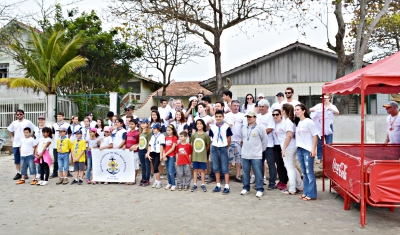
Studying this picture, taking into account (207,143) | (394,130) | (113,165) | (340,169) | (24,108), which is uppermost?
(24,108)

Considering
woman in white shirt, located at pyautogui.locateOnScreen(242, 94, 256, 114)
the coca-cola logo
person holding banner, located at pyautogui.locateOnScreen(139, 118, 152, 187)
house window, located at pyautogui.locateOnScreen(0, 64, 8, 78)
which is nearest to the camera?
the coca-cola logo

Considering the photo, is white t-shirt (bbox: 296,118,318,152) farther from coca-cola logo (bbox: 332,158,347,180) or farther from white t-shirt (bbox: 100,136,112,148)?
white t-shirt (bbox: 100,136,112,148)

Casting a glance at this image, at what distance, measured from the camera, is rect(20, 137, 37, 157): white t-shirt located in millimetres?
9266

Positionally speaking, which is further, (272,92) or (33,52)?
(272,92)

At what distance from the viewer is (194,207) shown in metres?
6.73

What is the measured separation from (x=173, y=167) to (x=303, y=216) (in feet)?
11.0

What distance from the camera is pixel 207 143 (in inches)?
319

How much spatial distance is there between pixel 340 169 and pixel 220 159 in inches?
102

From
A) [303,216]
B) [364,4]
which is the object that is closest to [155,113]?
[303,216]

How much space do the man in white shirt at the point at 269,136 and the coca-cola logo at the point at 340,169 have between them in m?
1.41

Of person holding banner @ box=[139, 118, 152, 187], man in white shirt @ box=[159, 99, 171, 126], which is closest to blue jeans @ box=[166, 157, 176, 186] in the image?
person holding banner @ box=[139, 118, 152, 187]

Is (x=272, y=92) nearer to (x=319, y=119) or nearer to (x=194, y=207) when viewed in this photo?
(x=319, y=119)

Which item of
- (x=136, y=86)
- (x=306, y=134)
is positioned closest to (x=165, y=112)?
(x=306, y=134)

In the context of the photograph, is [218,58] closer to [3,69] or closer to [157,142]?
[157,142]
